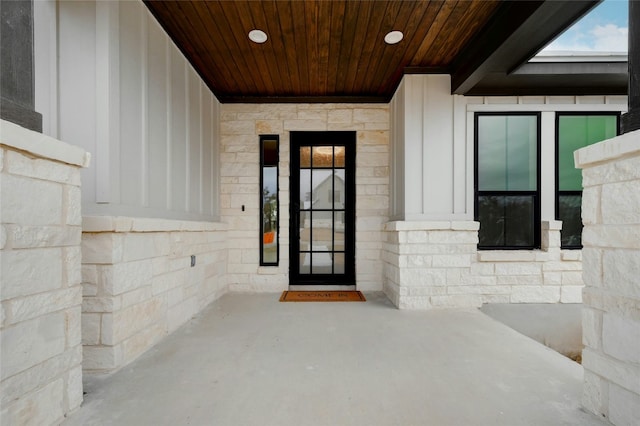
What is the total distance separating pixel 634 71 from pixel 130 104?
2896 millimetres

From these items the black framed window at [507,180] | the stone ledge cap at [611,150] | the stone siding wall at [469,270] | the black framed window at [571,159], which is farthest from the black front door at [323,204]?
the stone ledge cap at [611,150]

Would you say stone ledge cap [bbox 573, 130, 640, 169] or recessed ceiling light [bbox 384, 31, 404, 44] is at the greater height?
recessed ceiling light [bbox 384, 31, 404, 44]

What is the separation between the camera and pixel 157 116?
2.57 m

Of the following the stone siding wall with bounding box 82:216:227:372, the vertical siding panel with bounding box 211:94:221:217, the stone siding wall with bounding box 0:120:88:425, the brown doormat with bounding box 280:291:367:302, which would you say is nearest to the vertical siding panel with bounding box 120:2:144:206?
the stone siding wall with bounding box 82:216:227:372

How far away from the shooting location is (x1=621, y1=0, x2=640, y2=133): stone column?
1382 millimetres

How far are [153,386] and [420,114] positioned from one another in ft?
11.3

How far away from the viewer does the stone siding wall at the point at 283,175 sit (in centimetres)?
416

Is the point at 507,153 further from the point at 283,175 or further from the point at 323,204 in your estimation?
the point at 283,175

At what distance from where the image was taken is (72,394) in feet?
4.94

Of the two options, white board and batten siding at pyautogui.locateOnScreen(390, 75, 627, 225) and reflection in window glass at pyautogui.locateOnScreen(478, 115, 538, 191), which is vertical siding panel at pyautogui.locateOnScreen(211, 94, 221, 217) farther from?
reflection in window glass at pyautogui.locateOnScreen(478, 115, 538, 191)

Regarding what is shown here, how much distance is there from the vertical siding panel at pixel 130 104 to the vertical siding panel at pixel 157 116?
0.14 m

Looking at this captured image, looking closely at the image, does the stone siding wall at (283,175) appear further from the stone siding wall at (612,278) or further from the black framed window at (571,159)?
the stone siding wall at (612,278)

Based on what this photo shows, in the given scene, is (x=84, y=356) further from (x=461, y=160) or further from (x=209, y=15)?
(x=461, y=160)

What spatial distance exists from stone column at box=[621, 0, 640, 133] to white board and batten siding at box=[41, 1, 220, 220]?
9.22ft
